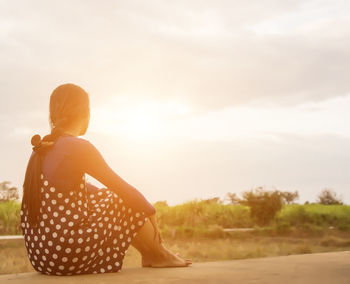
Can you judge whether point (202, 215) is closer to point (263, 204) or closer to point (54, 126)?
point (263, 204)

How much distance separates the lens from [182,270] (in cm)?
297

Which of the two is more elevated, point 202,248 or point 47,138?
point 47,138

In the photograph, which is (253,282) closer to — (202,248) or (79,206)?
(79,206)

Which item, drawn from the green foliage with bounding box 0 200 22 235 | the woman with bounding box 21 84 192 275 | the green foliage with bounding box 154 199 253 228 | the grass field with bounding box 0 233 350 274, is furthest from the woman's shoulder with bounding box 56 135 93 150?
the green foliage with bounding box 154 199 253 228

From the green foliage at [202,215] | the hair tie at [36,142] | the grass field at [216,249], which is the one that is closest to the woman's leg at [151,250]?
the hair tie at [36,142]

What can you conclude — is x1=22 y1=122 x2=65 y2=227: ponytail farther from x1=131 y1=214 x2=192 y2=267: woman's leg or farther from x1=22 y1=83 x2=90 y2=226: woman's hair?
x1=131 y1=214 x2=192 y2=267: woman's leg

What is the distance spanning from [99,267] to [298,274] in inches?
45.5

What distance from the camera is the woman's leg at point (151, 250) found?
118 inches

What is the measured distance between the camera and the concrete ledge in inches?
102

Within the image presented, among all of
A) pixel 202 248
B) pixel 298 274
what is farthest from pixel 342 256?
pixel 202 248

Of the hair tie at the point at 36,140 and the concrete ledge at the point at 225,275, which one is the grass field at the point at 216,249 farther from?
the hair tie at the point at 36,140

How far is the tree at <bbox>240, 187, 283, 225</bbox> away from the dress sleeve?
46.7 feet

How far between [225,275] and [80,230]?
85 cm

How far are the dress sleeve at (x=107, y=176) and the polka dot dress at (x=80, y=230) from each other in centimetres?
5
